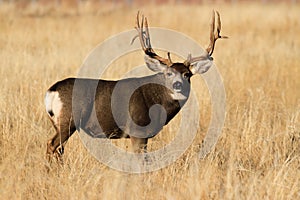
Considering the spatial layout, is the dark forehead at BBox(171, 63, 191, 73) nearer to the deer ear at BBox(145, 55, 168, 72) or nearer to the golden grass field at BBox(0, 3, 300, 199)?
the deer ear at BBox(145, 55, 168, 72)

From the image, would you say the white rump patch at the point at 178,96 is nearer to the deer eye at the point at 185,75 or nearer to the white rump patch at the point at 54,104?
the deer eye at the point at 185,75

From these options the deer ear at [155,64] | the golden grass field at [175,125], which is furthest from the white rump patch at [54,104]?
the deer ear at [155,64]

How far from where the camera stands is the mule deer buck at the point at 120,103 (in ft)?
15.8

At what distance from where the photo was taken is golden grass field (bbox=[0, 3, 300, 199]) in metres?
3.97

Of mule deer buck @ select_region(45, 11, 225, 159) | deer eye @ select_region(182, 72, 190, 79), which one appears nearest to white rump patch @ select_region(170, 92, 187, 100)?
mule deer buck @ select_region(45, 11, 225, 159)

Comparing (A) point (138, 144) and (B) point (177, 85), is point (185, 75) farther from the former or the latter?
(A) point (138, 144)

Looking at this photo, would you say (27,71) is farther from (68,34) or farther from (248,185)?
(68,34)

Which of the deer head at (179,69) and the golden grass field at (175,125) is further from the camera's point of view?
the deer head at (179,69)

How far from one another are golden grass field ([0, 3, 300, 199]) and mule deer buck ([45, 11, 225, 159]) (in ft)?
0.84

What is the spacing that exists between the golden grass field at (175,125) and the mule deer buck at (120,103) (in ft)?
0.84

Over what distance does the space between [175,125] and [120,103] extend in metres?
1.17

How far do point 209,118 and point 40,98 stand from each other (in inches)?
71.4

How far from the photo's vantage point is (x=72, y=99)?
483cm

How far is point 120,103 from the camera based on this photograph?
16.4 feet
